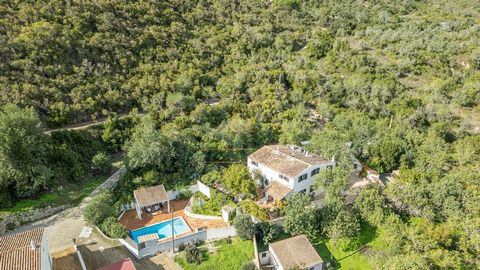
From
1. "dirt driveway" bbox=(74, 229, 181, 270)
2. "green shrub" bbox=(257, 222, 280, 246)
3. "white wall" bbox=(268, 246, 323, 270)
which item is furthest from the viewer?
"green shrub" bbox=(257, 222, 280, 246)

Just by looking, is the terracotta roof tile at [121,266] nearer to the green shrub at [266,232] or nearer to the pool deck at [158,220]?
the pool deck at [158,220]

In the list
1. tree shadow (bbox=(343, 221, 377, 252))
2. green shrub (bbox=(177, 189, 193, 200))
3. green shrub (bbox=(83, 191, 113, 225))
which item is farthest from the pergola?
tree shadow (bbox=(343, 221, 377, 252))

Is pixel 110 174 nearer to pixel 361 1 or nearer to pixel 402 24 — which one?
pixel 402 24

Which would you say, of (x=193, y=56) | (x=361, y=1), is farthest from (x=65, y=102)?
(x=361, y=1)

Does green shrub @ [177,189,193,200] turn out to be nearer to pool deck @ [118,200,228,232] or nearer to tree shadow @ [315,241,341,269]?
pool deck @ [118,200,228,232]

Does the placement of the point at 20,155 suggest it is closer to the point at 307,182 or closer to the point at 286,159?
the point at 286,159

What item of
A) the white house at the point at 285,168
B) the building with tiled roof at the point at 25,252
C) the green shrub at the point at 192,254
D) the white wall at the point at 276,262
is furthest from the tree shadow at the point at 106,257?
the white house at the point at 285,168

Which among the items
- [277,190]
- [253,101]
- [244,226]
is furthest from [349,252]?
[253,101]
